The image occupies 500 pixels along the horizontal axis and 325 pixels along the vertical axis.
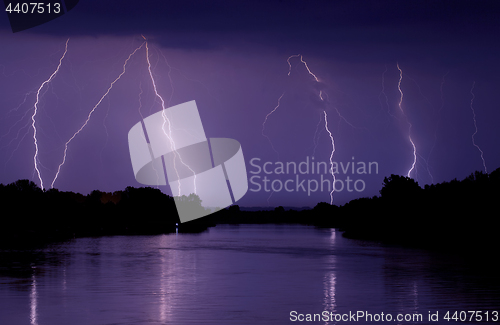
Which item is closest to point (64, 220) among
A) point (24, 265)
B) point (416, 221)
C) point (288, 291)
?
point (416, 221)

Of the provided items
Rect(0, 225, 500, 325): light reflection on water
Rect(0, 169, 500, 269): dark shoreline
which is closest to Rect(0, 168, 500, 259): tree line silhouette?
Rect(0, 169, 500, 269): dark shoreline

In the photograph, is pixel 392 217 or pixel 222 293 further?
pixel 392 217

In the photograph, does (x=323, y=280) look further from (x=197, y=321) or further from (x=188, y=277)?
(x=197, y=321)

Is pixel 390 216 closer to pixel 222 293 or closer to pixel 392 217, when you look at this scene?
pixel 392 217

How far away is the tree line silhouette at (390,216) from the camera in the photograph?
63.0 m

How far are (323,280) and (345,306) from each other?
842 cm

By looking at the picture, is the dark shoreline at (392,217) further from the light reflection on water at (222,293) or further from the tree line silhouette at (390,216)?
the light reflection on water at (222,293)

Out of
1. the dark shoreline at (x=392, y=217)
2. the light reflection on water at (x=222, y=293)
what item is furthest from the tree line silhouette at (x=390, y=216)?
the light reflection on water at (x=222, y=293)

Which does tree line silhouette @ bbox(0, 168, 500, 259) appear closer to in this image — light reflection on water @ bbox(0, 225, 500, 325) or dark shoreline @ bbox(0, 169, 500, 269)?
dark shoreline @ bbox(0, 169, 500, 269)

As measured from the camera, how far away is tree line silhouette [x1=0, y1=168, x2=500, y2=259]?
63.0 meters

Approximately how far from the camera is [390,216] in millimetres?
98562

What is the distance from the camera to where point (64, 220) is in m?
124

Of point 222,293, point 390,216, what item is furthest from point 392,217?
point 222,293

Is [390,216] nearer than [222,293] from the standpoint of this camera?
No
